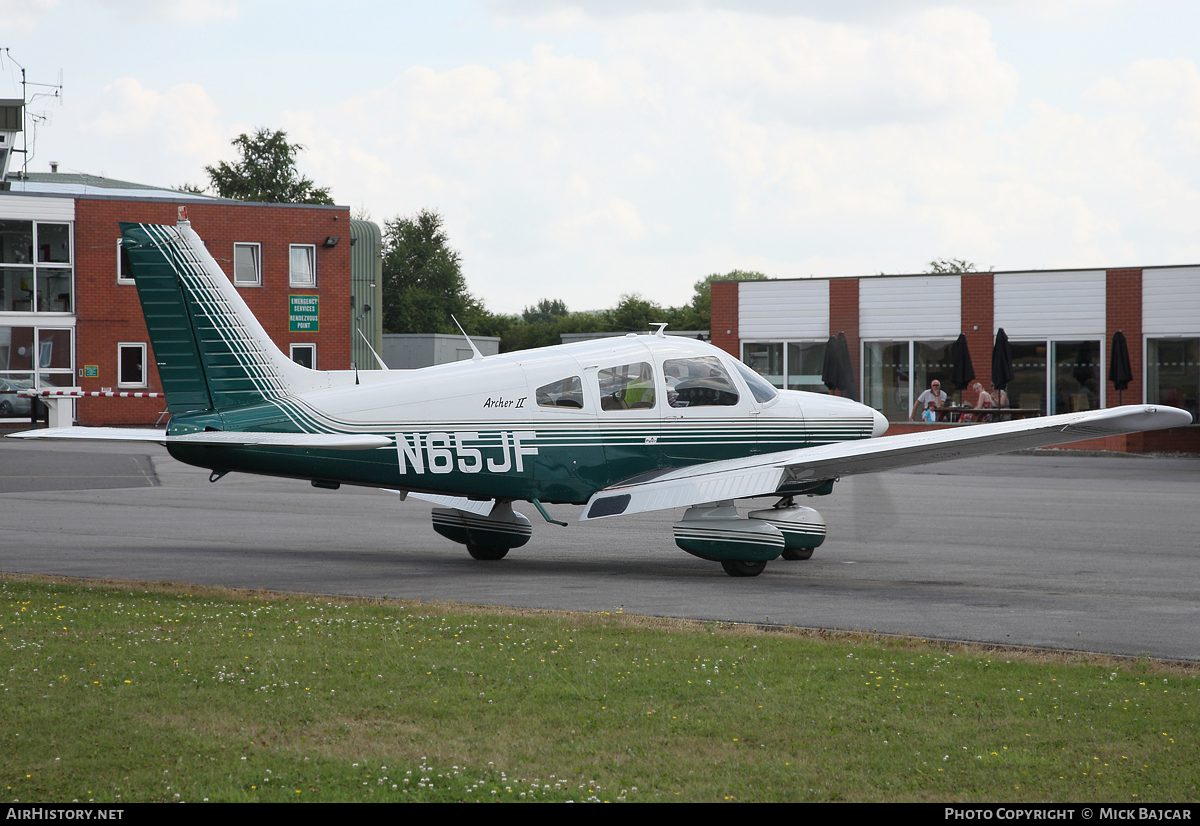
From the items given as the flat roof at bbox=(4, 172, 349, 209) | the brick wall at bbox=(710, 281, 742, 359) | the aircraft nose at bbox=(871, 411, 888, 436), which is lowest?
the aircraft nose at bbox=(871, 411, 888, 436)

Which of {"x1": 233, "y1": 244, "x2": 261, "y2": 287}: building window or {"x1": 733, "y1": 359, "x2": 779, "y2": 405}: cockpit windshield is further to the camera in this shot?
{"x1": 233, "y1": 244, "x2": 261, "y2": 287}: building window

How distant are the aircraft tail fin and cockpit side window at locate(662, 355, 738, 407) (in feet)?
12.7

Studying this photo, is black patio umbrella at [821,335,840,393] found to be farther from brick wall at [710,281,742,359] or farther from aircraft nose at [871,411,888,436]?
aircraft nose at [871,411,888,436]

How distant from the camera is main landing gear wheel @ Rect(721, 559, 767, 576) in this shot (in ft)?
39.7

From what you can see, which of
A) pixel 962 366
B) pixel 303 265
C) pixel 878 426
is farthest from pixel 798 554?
pixel 303 265

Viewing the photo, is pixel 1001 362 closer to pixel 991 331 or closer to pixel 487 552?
pixel 991 331

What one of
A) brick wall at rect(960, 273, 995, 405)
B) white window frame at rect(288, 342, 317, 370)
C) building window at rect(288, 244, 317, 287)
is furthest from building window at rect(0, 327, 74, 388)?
brick wall at rect(960, 273, 995, 405)

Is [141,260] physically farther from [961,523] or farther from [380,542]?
[961,523]

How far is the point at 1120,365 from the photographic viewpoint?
111ft

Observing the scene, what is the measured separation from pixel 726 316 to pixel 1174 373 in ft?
48.8

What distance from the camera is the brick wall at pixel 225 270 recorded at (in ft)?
138

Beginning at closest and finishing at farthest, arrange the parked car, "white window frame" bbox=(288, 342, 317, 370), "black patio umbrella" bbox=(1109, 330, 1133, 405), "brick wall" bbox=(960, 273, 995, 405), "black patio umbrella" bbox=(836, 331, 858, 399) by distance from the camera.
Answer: "black patio umbrella" bbox=(836, 331, 858, 399) < "black patio umbrella" bbox=(1109, 330, 1133, 405) < "brick wall" bbox=(960, 273, 995, 405) < the parked car < "white window frame" bbox=(288, 342, 317, 370)

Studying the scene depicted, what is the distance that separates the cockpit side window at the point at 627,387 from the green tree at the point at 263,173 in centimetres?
7724

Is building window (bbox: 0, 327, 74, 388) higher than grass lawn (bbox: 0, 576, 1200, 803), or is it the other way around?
building window (bbox: 0, 327, 74, 388)
